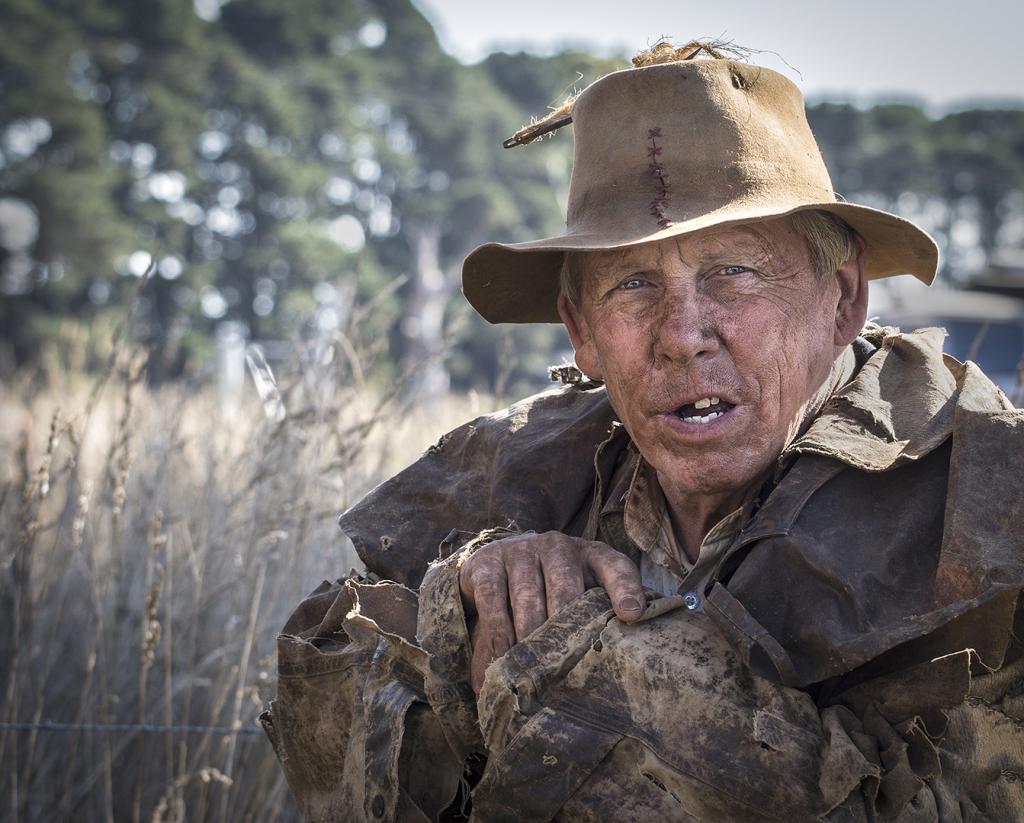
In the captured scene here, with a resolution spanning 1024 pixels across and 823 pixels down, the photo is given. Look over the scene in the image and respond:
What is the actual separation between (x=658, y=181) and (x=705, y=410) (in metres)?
0.45

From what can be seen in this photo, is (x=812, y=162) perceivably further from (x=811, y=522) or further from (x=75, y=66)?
(x=75, y=66)

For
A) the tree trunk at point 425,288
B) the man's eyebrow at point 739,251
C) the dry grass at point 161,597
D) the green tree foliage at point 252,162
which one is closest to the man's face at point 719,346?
the man's eyebrow at point 739,251

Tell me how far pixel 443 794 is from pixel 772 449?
859 mm

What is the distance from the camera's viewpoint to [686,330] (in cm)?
192

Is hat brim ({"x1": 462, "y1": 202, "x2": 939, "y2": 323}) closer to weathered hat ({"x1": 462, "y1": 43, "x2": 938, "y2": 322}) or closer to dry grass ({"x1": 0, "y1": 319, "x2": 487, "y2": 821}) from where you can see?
weathered hat ({"x1": 462, "y1": 43, "x2": 938, "y2": 322})

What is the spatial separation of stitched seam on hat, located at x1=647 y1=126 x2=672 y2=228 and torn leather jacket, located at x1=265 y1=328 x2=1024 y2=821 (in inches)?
18.8

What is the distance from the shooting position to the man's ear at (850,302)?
2.10 metres

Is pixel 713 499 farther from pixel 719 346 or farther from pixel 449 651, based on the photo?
pixel 449 651

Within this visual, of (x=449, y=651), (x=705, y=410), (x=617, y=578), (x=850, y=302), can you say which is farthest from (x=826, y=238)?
(x=449, y=651)

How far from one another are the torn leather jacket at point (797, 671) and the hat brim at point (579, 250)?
247 millimetres

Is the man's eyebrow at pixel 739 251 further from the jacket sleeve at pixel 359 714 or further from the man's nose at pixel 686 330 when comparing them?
the jacket sleeve at pixel 359 714

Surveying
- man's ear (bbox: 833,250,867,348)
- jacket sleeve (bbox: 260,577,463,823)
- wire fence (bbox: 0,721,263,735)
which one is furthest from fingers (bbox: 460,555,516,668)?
wire fence (bbox: 0,721,263,735)

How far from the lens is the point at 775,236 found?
198 centimetres

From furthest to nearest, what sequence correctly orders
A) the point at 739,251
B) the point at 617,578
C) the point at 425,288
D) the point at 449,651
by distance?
the point at 425,288, the point at 739,251, the point at 449,651, the point at 617,578
